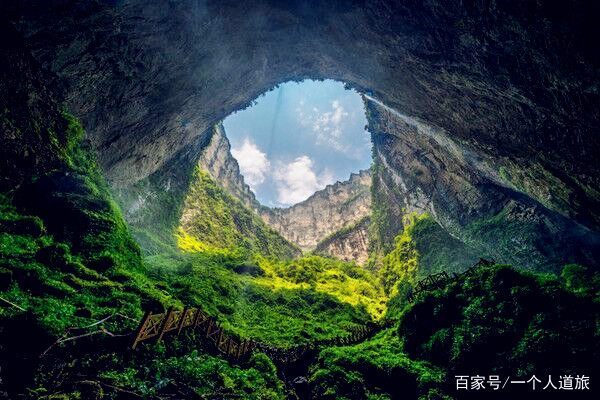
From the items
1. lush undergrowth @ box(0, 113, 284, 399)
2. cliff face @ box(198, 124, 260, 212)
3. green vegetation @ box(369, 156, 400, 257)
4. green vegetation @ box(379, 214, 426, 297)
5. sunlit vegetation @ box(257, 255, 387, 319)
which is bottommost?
lush undergrowth @ box(0, 113, 284, 399)

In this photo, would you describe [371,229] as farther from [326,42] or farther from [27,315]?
[27,315]

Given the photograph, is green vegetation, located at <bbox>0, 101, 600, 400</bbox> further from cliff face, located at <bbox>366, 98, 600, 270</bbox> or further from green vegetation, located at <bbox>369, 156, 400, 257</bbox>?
green vegetation, located at <bbox>369, 156, 400, 257</bbox>

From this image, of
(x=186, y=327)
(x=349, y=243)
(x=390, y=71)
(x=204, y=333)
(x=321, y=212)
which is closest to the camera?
(x=186, y=327)

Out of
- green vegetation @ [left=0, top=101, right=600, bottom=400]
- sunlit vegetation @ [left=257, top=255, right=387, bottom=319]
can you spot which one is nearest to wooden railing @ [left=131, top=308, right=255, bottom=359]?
green vegetation @ [left=0, top=101, right=600, bottom=400]

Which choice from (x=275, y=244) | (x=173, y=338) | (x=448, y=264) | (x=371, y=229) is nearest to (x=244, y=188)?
(x=275, y=244)

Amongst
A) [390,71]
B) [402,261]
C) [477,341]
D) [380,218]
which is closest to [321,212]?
[380,218]

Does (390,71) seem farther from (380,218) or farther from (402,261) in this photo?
(380,218)

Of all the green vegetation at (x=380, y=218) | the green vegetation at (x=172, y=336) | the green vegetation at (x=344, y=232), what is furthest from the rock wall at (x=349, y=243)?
the green vegetation at (x=172, y=336)
